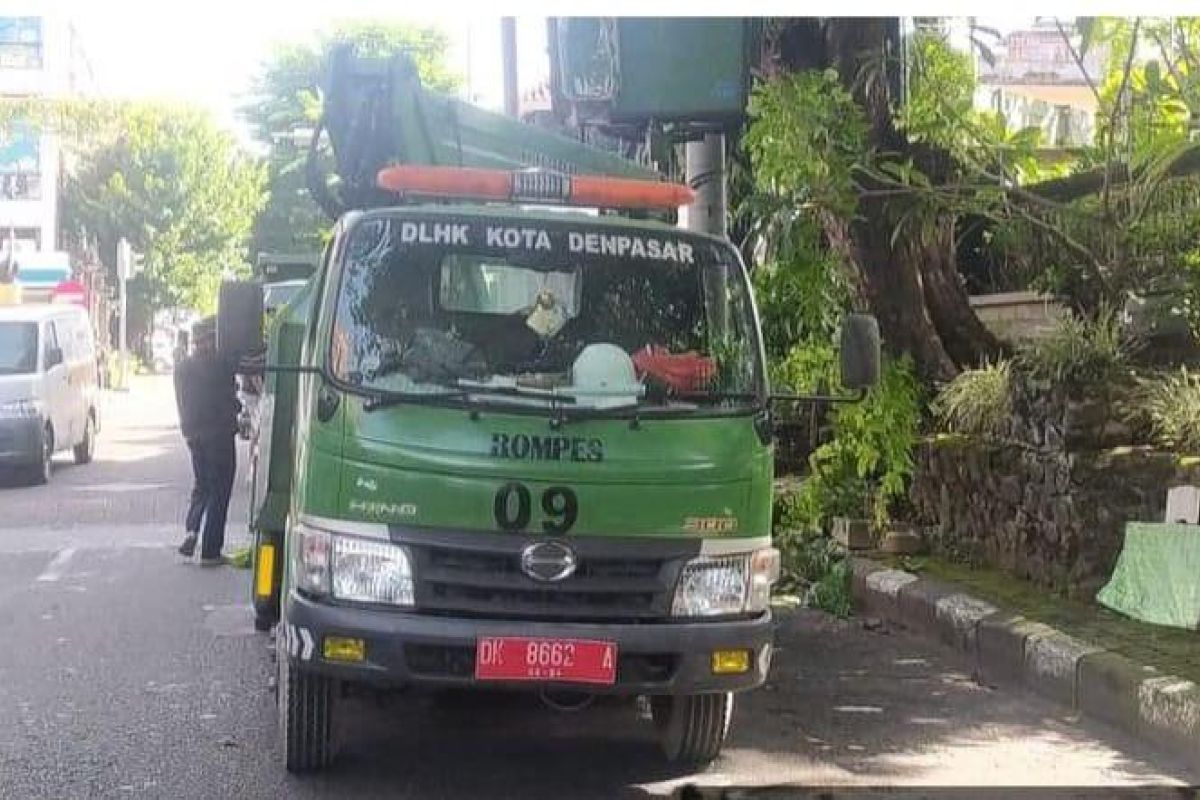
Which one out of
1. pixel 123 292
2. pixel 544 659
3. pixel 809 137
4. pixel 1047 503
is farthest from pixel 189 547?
pixel 123 292

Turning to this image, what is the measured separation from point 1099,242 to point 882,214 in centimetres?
132

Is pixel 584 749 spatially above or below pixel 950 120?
below

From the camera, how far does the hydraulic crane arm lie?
7000 millimetres

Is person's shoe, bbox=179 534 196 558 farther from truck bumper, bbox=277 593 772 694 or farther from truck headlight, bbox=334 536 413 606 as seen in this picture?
truck headlight, bbox=334 536 413 606

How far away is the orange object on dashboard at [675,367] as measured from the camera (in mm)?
5562

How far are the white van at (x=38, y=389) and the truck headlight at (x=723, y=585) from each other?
12.3 m

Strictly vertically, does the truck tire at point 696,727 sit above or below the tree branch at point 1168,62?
below

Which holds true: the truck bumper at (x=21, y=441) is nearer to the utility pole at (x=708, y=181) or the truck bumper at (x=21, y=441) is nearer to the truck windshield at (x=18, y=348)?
the truck windshield at (x=18, y=348)

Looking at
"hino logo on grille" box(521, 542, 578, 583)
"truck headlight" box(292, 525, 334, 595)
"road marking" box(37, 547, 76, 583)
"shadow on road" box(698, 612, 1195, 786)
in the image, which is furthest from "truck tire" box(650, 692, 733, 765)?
"road marking" box(37, 547, 76, 583)

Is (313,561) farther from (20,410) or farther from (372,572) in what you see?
(20,410)

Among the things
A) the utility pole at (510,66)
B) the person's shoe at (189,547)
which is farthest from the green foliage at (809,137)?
the utility pole at (510,66)

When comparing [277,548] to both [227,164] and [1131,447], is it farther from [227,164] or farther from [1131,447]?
[227,164]

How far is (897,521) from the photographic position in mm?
10852

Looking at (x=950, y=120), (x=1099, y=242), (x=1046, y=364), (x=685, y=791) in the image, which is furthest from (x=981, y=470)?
(x=685, y=791)
